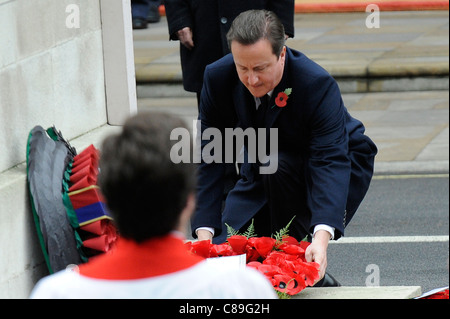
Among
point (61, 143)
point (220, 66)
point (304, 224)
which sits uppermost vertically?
point (220, 66)

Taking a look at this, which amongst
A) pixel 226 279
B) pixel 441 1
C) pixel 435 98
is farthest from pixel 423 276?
pixel 441 1

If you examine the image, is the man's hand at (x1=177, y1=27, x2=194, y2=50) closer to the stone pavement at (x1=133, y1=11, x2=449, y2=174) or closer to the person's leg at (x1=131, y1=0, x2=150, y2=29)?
the stone pavement at (x1=133, y1=11, x2=449, y2=174)

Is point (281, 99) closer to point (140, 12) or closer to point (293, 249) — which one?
point (293, 249)

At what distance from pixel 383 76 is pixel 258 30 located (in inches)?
282

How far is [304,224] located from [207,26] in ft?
7.67

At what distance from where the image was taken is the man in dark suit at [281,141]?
3.94 m

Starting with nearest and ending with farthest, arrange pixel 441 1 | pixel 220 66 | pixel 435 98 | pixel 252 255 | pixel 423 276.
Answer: pixel 252 255, pixel 220 66, pixel 423 276, pixel 435 98, pixel 441 1

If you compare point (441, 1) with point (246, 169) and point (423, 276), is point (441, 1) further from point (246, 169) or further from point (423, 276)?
point (246, 169)

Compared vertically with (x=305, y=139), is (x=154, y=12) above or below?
below

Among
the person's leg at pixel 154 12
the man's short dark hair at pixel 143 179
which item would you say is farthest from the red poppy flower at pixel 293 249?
the person's leg at pixel 154 12

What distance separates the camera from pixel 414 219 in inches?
264

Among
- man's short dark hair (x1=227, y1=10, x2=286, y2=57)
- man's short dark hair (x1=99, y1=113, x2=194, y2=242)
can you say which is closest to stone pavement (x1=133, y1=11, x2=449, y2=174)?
man's short dark hair (x1=227, y1=10, x2=286, y2=57)

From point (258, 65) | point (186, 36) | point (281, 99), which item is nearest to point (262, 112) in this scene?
point (281, 99)

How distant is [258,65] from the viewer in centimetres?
394
